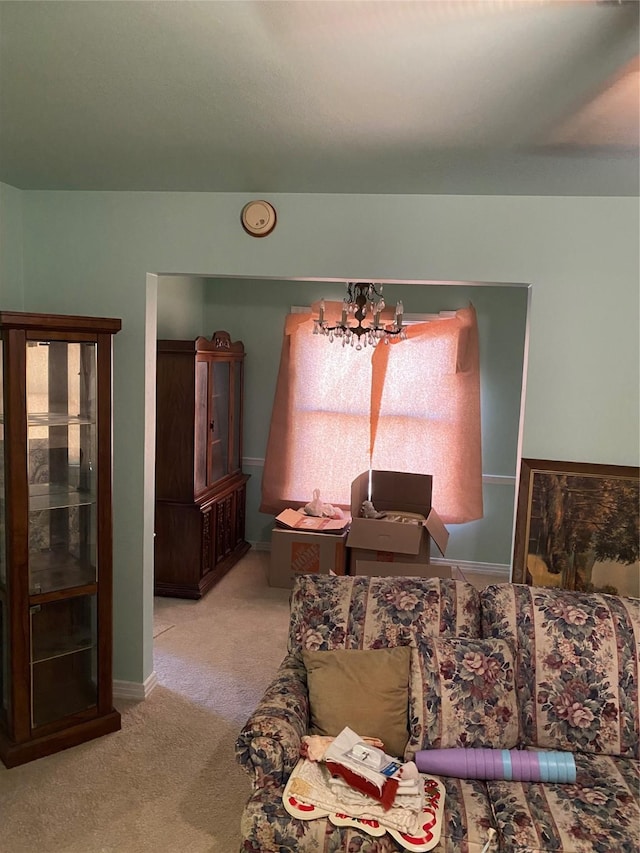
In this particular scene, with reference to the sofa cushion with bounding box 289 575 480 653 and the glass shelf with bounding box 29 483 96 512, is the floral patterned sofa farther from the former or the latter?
the glass shelf with bounding box 29 483 96 512

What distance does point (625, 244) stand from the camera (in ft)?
9.69

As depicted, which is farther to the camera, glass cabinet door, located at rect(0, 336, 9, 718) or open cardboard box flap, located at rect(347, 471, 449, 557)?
open cardboard box flap, located at rect(347, 471, 449, 557)

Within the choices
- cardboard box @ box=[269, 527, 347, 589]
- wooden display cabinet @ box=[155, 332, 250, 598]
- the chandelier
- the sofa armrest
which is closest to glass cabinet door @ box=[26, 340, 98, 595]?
the sofa armrest

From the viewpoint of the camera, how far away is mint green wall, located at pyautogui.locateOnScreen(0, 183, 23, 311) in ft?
10.8

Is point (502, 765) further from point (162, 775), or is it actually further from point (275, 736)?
point (162, 775)

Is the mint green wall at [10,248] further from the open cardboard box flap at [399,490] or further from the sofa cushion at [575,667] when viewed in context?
the open cardboard box flap at [399,490]

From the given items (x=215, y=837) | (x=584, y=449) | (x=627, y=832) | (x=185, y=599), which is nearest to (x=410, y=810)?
(x=627, y=832)

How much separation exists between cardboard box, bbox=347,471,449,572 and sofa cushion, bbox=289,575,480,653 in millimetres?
1696

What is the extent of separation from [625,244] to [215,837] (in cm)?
289

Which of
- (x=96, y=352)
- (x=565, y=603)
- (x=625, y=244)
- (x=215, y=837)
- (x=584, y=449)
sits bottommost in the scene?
(x=215, y=837)

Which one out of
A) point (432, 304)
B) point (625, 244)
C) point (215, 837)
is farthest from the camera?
point (432, 304)

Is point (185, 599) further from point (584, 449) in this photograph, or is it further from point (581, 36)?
point (581, 36)

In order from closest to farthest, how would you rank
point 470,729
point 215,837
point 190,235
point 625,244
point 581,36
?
point 581,36 → point 470,729 → point 215,837 → point 625,244 → point 190,235

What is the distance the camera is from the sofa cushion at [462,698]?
91.8 inches
